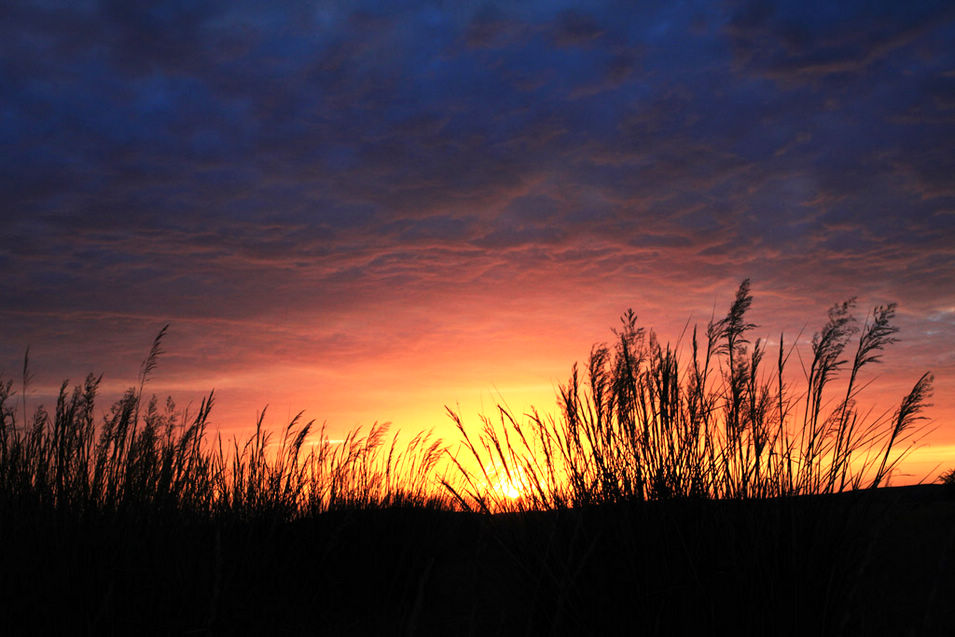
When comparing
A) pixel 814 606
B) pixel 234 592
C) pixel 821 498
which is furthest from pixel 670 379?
pixel 234 592

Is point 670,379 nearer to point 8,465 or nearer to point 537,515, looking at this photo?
point 537,515

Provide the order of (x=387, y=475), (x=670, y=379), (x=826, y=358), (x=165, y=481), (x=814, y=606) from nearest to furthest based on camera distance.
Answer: (x=814, y=606) → (x=826, y=358) → (x=670, y=379) → (x=165, y=481) → (x=387, y=475)

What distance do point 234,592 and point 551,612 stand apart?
184 cm

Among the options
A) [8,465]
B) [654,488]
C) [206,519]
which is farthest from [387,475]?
[654,488]

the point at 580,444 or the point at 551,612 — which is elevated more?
the point at 580,444

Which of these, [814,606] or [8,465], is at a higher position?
[8,465]

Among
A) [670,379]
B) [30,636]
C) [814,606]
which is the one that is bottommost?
[30,636]

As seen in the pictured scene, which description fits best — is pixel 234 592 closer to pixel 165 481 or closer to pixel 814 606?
pixel 165 481

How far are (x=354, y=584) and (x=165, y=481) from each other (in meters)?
2.24

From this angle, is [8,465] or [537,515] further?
[8,465]

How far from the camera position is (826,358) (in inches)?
125

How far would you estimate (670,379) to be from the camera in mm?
3367

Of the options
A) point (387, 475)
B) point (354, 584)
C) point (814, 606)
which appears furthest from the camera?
point (387, 475)

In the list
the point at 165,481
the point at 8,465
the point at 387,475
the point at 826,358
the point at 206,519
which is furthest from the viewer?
the point at 387,475
